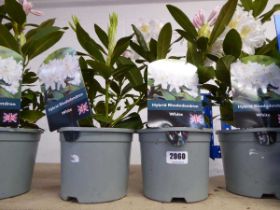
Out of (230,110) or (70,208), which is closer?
(70,208)

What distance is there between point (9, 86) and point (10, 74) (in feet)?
0.09

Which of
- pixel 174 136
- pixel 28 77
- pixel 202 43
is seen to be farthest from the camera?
pixel 28 77

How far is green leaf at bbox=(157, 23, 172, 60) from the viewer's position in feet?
2.20

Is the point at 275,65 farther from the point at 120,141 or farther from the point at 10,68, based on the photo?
the point at 10,68

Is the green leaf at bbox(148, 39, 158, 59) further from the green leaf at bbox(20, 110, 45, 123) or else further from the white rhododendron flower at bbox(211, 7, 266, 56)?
the green leaf at bbox(20, 110, 45, 123)

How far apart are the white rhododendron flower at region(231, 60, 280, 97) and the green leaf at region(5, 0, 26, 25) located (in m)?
0.54

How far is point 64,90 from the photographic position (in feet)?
2.02

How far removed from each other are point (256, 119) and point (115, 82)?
379mm

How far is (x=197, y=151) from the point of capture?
604 mm

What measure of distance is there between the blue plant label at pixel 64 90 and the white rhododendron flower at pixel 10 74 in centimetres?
5

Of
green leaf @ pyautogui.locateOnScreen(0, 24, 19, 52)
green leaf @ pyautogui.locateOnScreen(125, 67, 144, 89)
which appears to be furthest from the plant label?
green leaf @ pyautogui.locateOnScreen(0, 24, 19, 52)

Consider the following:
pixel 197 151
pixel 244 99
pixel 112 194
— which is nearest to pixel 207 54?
pixel 244 99

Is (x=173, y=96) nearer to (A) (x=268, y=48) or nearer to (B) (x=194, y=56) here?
(B) (x=194, y=56)

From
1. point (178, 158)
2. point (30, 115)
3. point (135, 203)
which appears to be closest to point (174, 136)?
point (178, 158)
